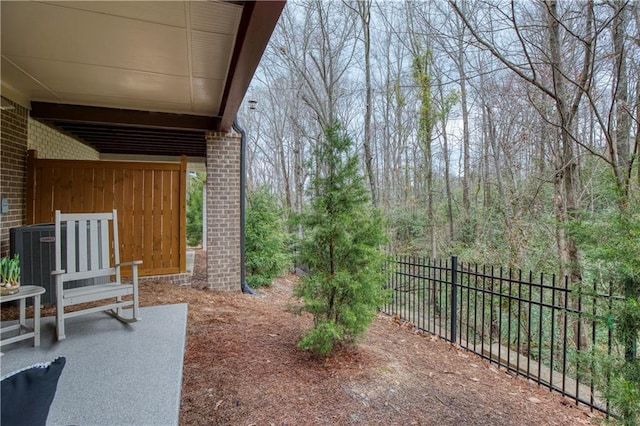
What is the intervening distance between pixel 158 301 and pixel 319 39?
28.8 ft

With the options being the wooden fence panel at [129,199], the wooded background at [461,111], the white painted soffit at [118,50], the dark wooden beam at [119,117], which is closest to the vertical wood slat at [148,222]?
the wooden fence panel at [129,199]

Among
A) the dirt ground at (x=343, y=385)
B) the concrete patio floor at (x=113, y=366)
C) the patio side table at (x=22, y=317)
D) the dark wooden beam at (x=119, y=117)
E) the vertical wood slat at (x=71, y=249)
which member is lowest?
the dirt ground at (x=343, y=385)

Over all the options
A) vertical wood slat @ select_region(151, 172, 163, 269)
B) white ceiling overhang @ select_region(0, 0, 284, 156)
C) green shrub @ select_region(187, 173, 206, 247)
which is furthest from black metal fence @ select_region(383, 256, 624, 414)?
green shrub @ select_region(187, 173, 206, 247)

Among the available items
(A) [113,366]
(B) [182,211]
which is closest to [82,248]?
(A) [113,366]

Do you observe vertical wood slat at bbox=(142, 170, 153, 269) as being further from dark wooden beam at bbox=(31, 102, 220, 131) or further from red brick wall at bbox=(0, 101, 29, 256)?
red brick wall at bbox=(0, 101, 29, 256)

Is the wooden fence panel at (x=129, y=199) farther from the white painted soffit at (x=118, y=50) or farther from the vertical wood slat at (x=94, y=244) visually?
the vertical wood slat at (x=94, y=244)

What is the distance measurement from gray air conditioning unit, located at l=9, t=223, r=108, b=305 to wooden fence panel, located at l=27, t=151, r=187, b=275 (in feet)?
3.58

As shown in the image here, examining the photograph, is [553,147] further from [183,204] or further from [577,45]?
[183,204]

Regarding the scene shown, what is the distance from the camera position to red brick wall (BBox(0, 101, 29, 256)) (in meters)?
4.20

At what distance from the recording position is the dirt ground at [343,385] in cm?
238

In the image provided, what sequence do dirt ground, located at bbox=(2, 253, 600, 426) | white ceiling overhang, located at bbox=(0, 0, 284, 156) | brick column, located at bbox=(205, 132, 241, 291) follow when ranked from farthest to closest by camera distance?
brick column, located at bbox=(205, 132, 241, 291) → white ceiling overhang, located at bbox=(0, 0, 284, 156) → dirt ground, located at bbox=(2, 253, 600, 426)

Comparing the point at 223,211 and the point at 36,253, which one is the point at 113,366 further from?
the point at 223,211

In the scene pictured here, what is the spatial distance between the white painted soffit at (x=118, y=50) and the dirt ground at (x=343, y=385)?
2774mm

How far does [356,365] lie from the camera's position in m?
3.13
